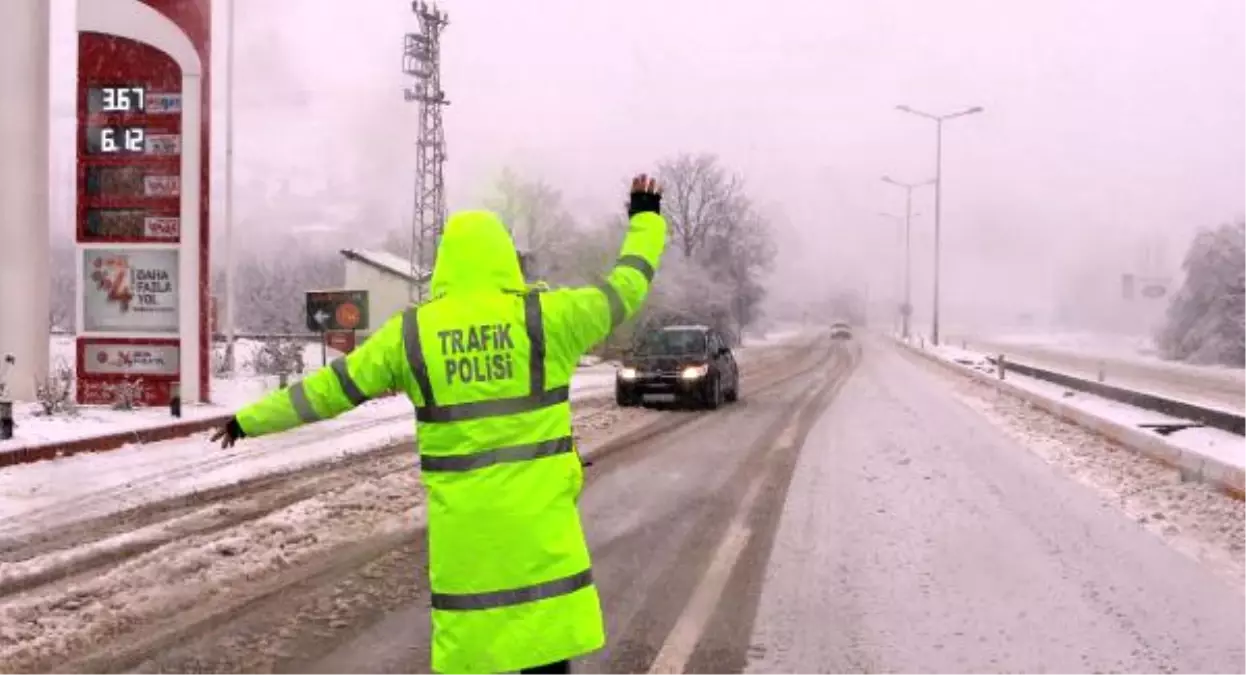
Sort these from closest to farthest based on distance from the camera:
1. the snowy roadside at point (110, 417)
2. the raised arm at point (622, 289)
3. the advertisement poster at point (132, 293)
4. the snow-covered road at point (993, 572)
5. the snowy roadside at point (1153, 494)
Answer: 1. the raised arm at point (622, 289)
2. the snow-covered road at point (993, 572)
3. the snowy roadside at point (1153, 494)
4. the snowy roadside at point (110, 417)
5. the advertisement poster at point (132, 293)

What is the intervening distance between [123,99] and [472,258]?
15597 millimetres

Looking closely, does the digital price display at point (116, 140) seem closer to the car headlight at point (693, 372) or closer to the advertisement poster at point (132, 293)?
the advertisement poster at point (132, 293)

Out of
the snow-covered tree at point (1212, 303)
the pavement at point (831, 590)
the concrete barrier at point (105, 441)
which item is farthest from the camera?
the snow-covered tree at point (1212, 303)

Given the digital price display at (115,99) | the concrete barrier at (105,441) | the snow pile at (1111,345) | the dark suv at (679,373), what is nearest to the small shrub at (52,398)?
the concrete barrier at (105,441)

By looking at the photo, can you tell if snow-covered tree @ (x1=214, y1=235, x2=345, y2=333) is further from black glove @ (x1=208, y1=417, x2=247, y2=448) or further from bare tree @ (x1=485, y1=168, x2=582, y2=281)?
black glove @ (x1=208, y1=417, x2=247, y2=448)

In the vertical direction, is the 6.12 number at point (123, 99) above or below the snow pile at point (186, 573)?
above

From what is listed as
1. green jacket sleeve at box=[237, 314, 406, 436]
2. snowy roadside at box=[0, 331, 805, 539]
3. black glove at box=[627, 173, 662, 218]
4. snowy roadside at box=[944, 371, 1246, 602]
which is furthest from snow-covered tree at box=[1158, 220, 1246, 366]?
green jacket sleeve at box=[237, 314, 406, 436]

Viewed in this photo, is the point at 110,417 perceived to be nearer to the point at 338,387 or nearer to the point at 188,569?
the point at 188,569

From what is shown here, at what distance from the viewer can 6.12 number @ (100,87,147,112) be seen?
16047 mm

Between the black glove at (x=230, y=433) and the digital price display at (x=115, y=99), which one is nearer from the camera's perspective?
the black glove at (x=230, y=433)

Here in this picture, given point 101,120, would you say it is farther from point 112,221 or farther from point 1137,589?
point 1137,589

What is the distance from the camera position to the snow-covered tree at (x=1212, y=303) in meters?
54.6

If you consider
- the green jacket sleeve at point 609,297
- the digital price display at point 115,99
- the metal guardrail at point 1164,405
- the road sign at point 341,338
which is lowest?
the metal guardrail at point 1164,405

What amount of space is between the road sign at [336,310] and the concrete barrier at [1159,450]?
1516cm
